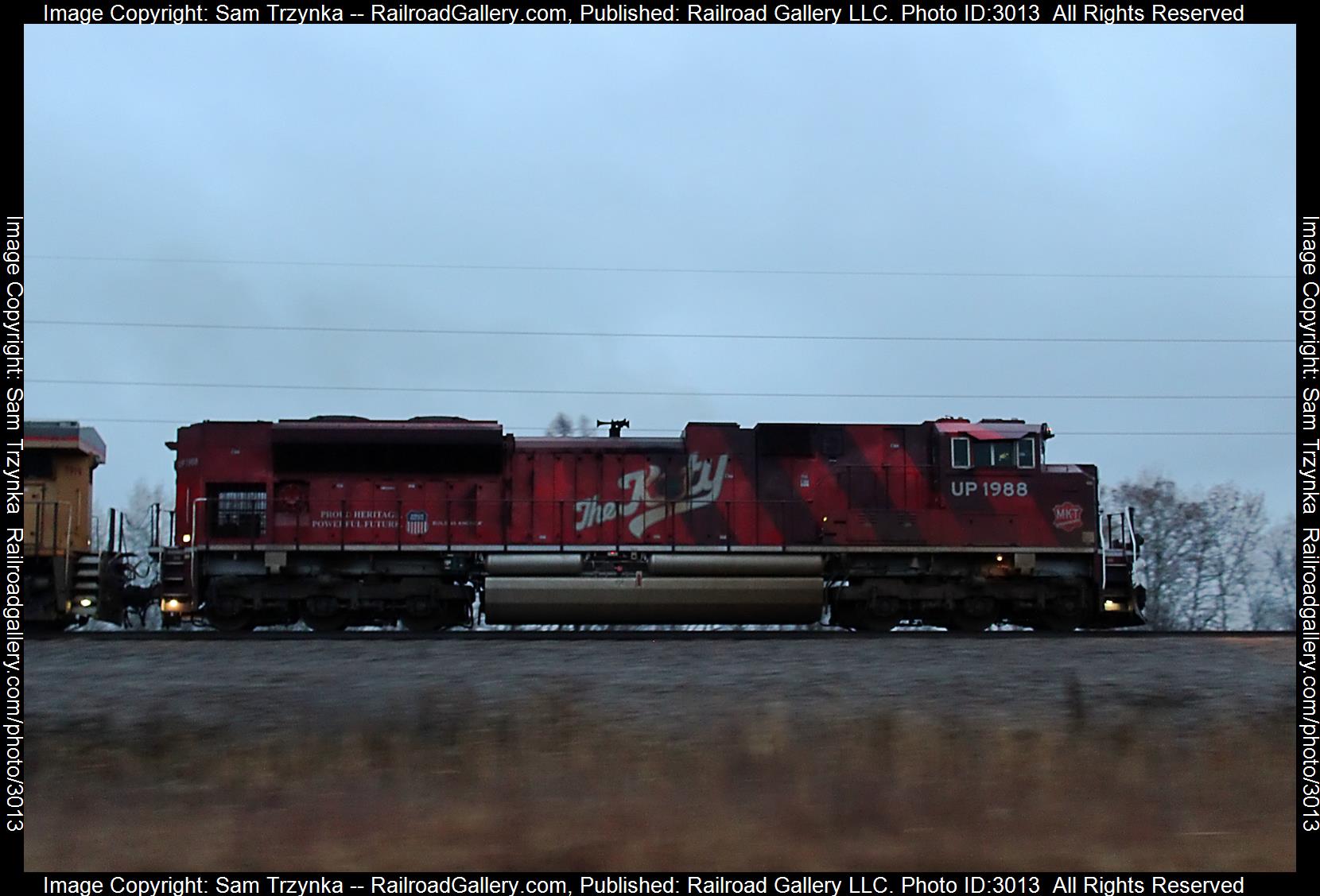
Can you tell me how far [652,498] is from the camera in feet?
57.3

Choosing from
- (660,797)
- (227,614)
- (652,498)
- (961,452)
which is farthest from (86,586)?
(961,452)

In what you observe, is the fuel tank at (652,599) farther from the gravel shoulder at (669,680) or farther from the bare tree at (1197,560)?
the bare tree at (1197,560)

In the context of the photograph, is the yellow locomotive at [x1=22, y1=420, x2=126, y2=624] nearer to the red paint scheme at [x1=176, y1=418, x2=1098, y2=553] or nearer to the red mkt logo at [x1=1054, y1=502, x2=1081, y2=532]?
the red paint scheme at [x1=176, y1=418, x2=1098, y2=553]

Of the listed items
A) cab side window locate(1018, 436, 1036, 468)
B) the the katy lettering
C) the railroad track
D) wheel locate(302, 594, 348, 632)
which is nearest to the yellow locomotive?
the railroad track

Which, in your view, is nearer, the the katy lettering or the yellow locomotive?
the yellow locomotive

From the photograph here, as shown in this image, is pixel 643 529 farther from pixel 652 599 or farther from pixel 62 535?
pixel 62 535

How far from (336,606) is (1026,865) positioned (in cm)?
1349

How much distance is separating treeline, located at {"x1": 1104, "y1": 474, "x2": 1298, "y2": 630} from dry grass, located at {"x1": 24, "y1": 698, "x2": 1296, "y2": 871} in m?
28.4

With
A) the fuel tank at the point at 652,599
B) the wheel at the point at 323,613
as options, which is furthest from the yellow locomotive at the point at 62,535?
the fuel tank at the point at 652,599

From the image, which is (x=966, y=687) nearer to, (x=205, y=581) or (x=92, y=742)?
(x=92, y=742)

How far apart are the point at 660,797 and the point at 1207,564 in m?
35.6

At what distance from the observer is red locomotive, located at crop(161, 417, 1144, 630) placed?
16.6 m

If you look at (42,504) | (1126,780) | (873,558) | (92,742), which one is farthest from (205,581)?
(1126,780)

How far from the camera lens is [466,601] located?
16844mm
